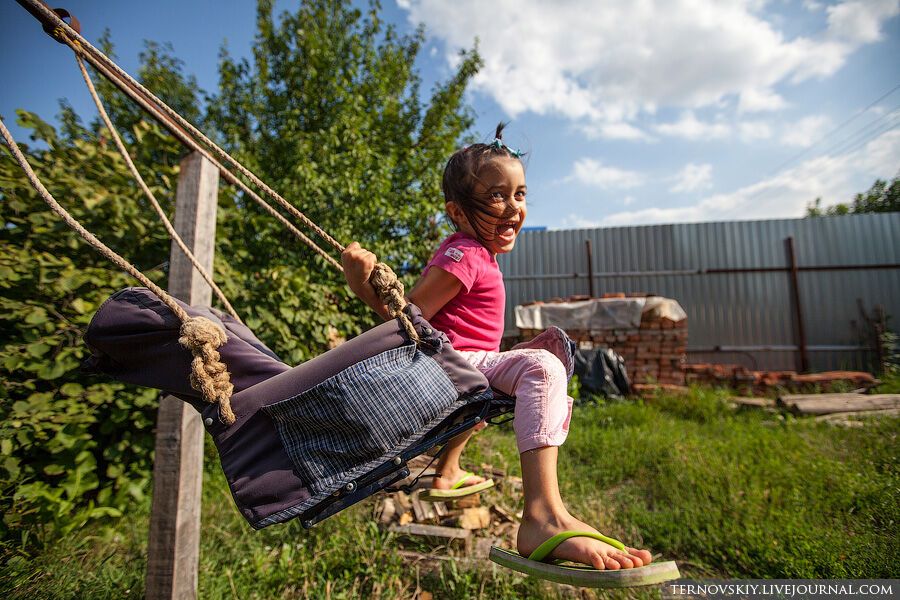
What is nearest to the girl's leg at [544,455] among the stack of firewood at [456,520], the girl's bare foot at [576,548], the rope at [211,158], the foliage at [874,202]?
the girl's bare foot at [576,548]

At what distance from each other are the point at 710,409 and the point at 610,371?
1.23 m

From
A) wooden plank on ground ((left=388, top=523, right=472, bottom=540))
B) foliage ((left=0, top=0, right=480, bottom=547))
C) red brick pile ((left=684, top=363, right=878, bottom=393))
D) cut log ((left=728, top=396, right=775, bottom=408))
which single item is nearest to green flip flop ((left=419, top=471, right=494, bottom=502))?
wooden plank on ground ((left=388, top=523, right=472, bottom=540))

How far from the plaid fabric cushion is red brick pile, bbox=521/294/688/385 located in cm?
583

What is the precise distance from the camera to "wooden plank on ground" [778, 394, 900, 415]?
4824 millimetres

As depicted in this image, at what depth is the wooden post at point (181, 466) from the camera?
188 cm

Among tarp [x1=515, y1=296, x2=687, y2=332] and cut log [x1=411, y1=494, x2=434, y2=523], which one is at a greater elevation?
tarp [x1=515, y1=296, x2=687, y2=332]

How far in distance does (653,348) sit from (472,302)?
225 inches

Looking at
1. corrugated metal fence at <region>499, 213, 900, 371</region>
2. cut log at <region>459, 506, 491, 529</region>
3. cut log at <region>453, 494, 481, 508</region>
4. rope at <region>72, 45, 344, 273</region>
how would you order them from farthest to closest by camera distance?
corrugated metal fence at <region>499, 213, 900, 371</region> < cut log at <region>453, 494, 481, 508</region> < cut log at <region>459, 506, 491, 529</region> < rope at <region>72, 45, 344, 273</region>

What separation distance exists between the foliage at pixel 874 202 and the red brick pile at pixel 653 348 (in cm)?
2360

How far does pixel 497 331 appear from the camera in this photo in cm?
171

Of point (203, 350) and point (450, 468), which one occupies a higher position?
point (203, 350)

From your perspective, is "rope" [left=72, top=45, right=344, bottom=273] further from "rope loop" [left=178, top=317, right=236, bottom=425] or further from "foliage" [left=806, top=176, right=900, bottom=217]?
"foliage" [left=806, top=176, right=900, bottom=217]

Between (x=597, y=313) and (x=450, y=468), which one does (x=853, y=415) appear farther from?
(x=450, y=468)

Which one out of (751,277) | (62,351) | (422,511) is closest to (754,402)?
(751,277)
